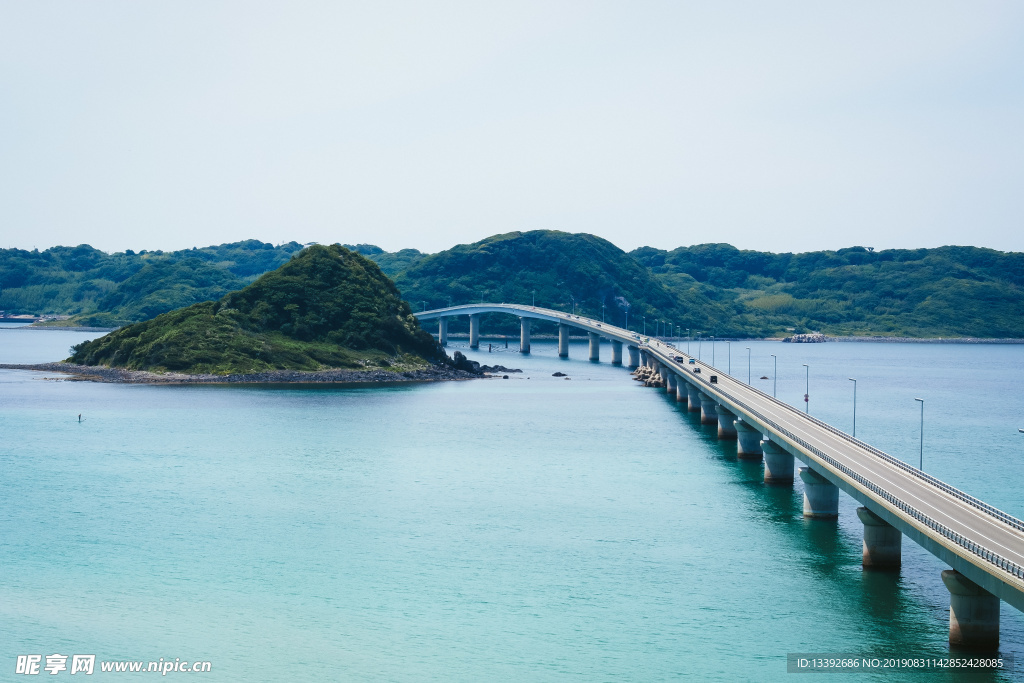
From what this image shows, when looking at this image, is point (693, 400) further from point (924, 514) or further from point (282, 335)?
point (924, 514)

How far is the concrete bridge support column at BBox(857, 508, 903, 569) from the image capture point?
52.8m

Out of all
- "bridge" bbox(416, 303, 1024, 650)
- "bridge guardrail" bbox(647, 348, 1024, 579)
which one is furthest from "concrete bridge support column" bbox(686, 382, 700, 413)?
"bridge guardrail" bbox(647, 348, 1024, 579)

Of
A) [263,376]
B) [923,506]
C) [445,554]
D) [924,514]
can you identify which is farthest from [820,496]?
[263,376]

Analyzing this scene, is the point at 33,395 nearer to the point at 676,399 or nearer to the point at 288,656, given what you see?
the point at 676,399

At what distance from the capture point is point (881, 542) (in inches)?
2085

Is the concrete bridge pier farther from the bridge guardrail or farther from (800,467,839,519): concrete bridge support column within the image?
(800,467,839,519): concrete bridge support column

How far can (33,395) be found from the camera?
473 feet

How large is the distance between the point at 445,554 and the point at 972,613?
29764 mm

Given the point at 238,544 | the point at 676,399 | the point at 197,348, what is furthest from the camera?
the point at 197,348

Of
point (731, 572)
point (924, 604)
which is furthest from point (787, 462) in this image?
point (924, 604)

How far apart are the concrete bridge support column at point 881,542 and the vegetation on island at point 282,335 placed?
426 ft

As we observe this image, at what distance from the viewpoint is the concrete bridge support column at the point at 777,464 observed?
80.0m

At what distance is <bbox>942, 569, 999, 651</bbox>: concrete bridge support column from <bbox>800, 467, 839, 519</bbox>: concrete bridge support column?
80.6 ft

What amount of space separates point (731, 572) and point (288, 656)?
25.4 meters
